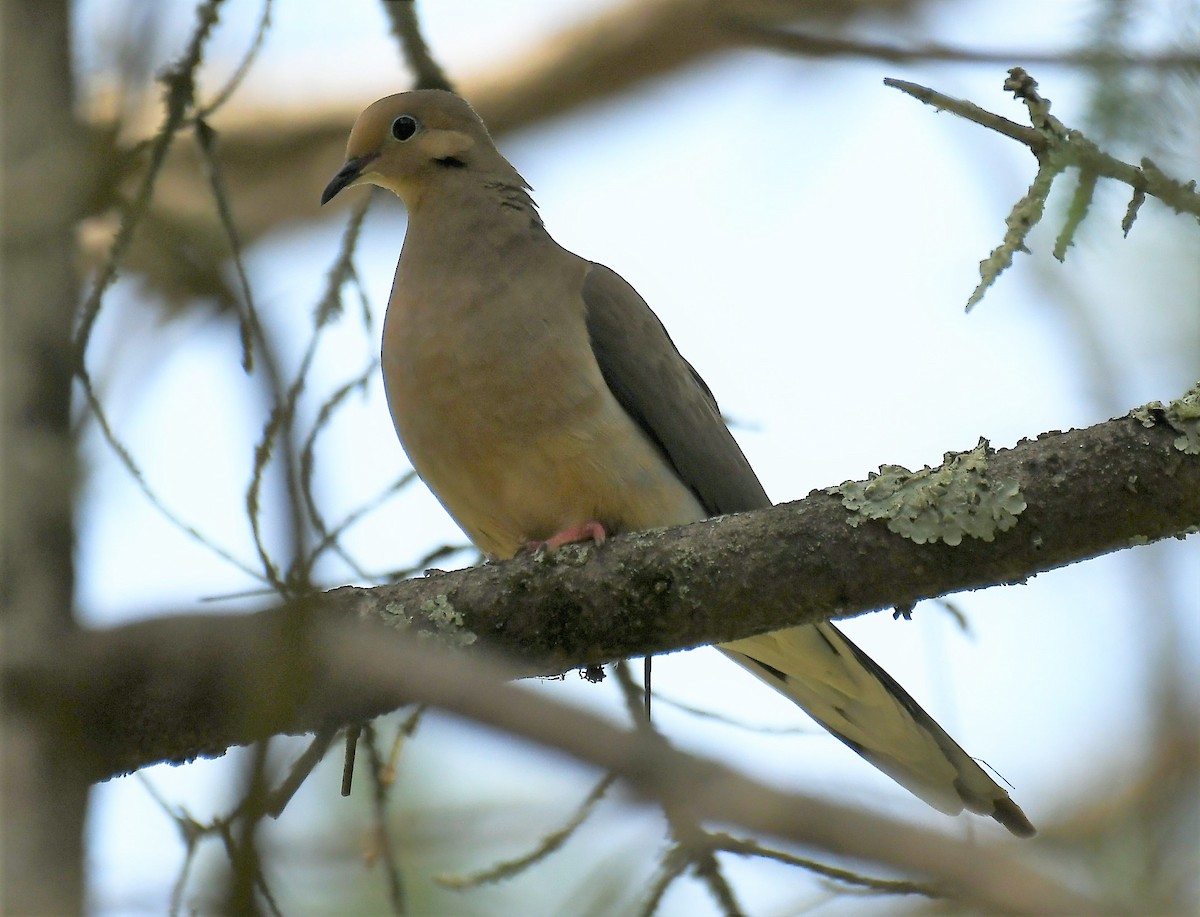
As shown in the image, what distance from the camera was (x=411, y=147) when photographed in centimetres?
404

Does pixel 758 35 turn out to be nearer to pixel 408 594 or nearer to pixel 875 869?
pixel 408 594

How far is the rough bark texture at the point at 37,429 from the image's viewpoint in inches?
73.5

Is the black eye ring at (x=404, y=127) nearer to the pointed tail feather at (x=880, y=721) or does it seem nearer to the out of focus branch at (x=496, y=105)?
the pointed tail feather at (x=880, y=721)

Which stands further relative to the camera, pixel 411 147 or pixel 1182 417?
pixel 411 147

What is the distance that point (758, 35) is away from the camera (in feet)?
7.72

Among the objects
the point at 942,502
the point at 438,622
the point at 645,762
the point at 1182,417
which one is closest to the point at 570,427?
the point at 438,622

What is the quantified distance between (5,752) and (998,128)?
1.75 metres

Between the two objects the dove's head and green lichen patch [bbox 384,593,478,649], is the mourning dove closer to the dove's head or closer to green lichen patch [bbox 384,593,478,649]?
the dove's head

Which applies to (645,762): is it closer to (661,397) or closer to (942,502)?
(942,502)

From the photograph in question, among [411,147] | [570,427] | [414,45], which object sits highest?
[411,147]

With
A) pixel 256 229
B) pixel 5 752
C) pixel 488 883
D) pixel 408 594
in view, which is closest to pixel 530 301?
pixel 408 594

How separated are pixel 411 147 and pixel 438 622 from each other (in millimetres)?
1879

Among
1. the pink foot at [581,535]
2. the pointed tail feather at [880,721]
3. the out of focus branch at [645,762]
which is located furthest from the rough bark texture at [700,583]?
the out of focus branch at [645,762]

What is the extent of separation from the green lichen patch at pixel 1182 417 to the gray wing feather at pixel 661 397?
4.23 ft
